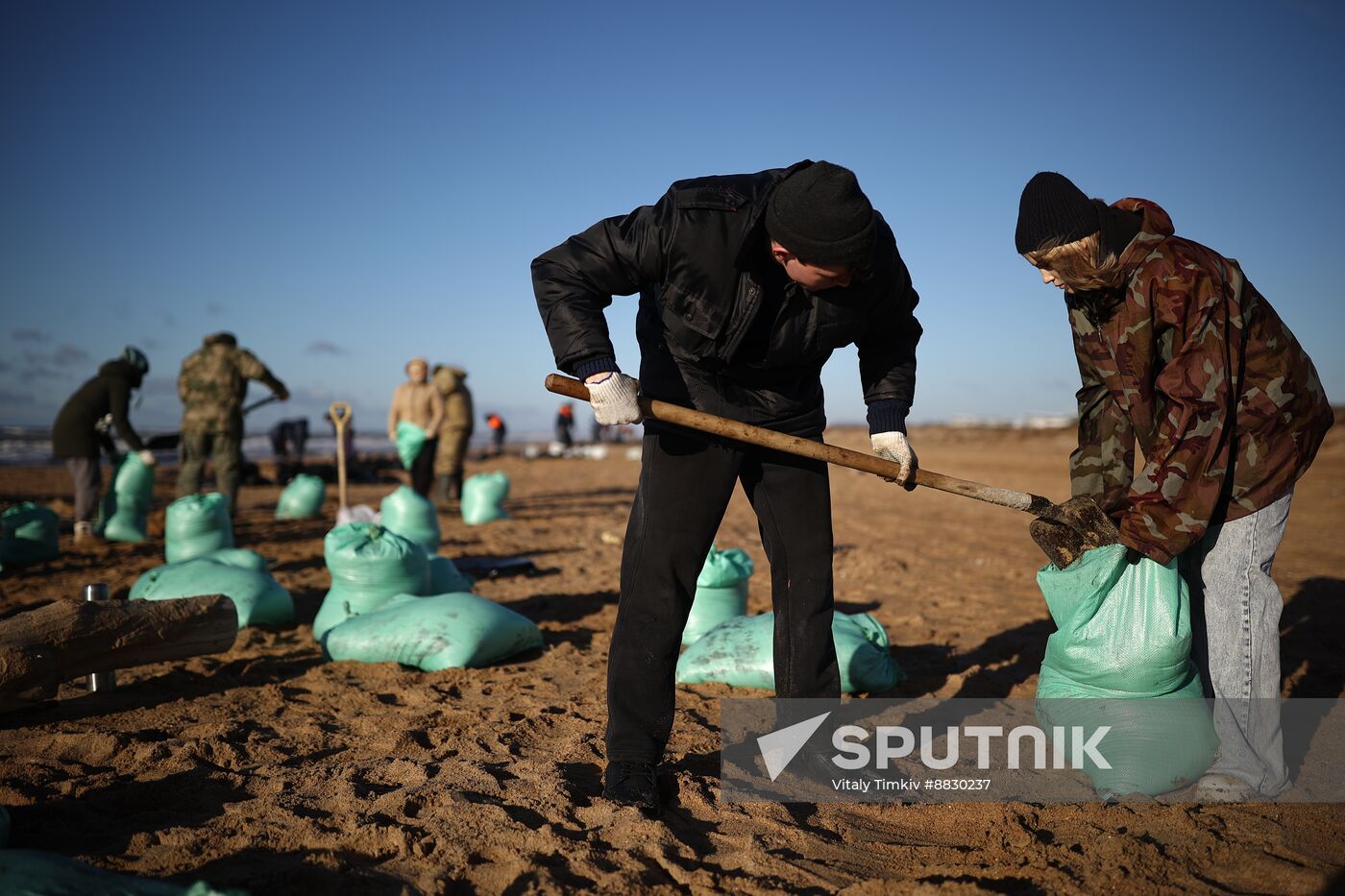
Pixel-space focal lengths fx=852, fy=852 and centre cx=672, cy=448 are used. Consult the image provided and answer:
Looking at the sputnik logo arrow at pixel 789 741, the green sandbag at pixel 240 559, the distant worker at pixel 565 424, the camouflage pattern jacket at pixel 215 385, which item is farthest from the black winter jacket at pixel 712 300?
the distant worker at pixel 565 424

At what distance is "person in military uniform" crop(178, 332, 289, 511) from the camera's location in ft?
23.6

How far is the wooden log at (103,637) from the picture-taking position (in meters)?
2.69

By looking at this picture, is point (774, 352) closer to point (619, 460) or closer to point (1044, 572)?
point (1044, 572)

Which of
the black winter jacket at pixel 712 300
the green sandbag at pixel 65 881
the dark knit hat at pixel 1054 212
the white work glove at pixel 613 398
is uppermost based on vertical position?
the dark knit hat at pixel 1054 212

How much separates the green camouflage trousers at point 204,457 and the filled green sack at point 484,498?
208 cm

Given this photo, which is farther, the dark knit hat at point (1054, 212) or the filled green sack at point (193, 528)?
the filled green sack at point (193, 528)

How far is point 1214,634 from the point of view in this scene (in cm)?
234

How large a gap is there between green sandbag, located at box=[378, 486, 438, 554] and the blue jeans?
16.0 feet

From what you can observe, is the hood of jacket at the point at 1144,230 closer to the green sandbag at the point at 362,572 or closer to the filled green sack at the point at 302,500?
the green sandbag at the point at 362,572

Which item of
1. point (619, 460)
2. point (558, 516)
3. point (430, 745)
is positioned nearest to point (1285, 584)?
point (430, 745)

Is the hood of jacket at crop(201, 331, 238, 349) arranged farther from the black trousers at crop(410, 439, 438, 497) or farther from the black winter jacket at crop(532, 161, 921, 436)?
the black winter jacket at crop(532, 161, 921, 436)

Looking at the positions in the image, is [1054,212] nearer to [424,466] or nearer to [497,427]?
[424,466]

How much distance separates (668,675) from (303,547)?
524 cm

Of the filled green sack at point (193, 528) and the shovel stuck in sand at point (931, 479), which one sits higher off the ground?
the shovel stuck in sand at point (931, 479)
